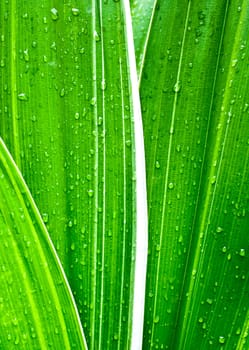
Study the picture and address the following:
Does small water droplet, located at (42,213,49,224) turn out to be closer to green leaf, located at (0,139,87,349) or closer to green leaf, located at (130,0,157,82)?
green leaf, located at (0,139,87,349)

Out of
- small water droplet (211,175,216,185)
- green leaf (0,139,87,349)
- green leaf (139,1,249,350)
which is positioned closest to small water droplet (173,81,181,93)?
green leaf (139,1,249,350)

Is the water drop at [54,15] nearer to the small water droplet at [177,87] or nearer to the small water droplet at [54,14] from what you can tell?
the small water droplet at [54,14]

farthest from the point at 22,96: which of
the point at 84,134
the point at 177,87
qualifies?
the point at 177,87

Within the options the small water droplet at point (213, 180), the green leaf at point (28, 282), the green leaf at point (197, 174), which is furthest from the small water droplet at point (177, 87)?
the green leaf at point (28, 282)

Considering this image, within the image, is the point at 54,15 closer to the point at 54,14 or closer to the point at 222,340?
the point at 54,14

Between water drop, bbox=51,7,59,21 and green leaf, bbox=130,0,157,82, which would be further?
green leaf, bbox=130,0,157,82

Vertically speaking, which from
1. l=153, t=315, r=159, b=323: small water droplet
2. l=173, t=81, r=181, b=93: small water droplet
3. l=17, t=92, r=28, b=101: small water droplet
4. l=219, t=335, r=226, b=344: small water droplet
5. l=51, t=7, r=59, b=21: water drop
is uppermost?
l=51, t=7, r=59, b=21: water drop

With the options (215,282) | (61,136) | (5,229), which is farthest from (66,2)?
(215,282)
